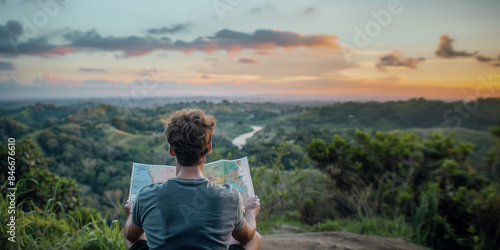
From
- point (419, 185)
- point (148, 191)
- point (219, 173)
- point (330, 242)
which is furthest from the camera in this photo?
point (419, 185)

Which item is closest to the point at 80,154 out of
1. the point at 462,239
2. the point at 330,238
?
the point at 330,238

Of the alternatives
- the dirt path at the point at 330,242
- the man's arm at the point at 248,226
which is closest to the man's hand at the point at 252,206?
the man's arm at the point at 248,226

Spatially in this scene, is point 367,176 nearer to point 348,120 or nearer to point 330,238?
point 330,238

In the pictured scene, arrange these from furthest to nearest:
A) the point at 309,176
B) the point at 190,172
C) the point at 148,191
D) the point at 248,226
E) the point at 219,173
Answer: the point at 309,176, the point at 219,173, the point at 248,226, the point at 190,172, the point at 148,191

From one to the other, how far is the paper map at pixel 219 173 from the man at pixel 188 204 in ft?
1.19

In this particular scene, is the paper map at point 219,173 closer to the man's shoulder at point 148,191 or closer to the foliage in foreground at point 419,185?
the man's shoulder at point 148,191

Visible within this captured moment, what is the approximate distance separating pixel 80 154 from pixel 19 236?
5.84 meters

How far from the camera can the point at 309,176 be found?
5434 mm

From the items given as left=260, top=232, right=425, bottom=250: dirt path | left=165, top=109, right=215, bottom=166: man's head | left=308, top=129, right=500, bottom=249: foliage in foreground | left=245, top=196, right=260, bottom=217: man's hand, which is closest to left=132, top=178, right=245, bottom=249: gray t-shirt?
left=165, top=109, right=215, bottom=166: man's head

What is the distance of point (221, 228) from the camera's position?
152 centimetres

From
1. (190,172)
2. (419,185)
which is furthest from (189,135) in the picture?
(419,185)

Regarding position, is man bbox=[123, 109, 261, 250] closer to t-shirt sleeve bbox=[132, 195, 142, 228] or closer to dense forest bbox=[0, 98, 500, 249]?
t-shirt sleeve bbox=[132, 195, 142, 228]

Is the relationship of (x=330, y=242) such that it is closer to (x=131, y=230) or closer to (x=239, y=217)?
(x=239, y=217)

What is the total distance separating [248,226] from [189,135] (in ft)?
2.40
